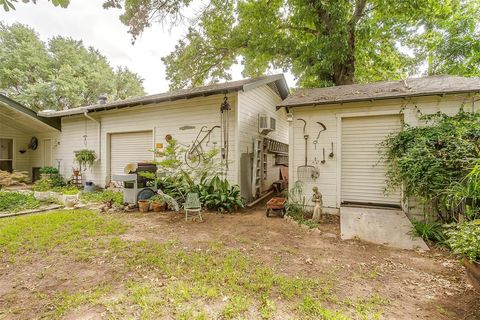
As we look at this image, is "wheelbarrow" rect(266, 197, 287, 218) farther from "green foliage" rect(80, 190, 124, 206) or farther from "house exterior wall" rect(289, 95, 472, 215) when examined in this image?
"green foliage" rect(80, 190, 124, 206)

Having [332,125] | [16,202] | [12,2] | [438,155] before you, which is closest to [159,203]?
[16,202]

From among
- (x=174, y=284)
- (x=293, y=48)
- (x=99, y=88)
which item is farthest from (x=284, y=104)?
(x=99, y=88)

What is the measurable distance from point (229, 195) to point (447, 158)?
14.7ft

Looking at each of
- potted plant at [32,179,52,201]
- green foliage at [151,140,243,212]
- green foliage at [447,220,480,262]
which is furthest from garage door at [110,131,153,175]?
green foliage at [447,220,480,262]

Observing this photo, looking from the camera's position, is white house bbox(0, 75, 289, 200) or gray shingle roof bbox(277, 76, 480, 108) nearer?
gray shingle roof bbox(277, 76, 480, 108)

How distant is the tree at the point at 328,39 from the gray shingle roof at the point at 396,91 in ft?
14.2

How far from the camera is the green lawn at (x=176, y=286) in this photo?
79.6 inches

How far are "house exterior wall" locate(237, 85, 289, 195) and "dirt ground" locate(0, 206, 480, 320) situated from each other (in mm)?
2793

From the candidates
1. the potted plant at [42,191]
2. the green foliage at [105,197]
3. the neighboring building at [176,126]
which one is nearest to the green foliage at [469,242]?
the neighboring building at [176,126]

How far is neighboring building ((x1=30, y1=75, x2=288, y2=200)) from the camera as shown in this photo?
20.8 ft

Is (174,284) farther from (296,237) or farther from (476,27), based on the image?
(476,27)

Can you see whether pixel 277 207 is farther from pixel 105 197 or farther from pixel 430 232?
pixel 105 197

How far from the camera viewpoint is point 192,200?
4.99 metres

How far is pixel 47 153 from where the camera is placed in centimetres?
1046
